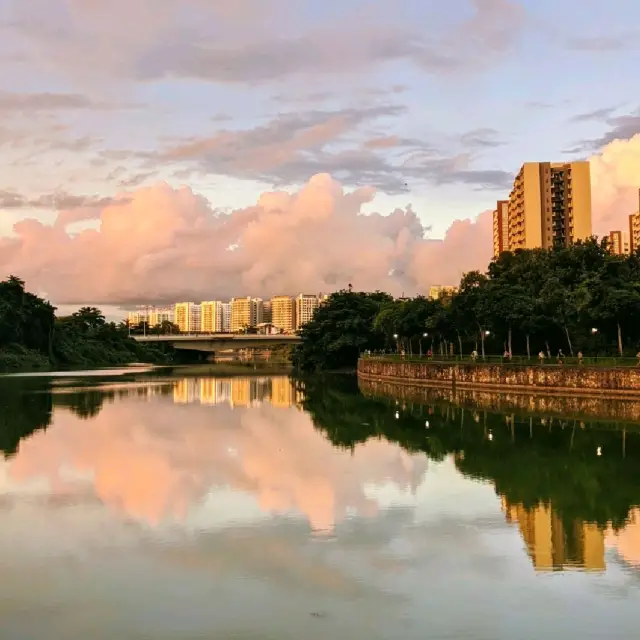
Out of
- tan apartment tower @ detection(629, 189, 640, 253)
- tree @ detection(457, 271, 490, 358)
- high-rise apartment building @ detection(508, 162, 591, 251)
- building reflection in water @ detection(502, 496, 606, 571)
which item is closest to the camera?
building reflection in water @ detection(502, 496, 606, 571)

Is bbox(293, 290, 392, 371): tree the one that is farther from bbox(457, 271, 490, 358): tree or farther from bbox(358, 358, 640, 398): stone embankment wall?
bbox(457, 271, 490, 358): tree

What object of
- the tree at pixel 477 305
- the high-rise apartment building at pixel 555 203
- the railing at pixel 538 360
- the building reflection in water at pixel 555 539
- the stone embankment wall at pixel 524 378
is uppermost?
the high-rise apartment building at pixel 555 203

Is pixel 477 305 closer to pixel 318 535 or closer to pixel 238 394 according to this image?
pixel 238 394

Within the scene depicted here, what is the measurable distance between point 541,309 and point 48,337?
62.3 m

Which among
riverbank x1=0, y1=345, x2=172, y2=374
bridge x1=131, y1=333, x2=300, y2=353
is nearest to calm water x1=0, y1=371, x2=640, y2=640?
riverbank x1=0, y1=345, x2=172, y2=374

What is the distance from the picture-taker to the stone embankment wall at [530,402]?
33.2 metres

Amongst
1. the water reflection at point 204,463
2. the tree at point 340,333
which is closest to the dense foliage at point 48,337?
the tree at point 340,333

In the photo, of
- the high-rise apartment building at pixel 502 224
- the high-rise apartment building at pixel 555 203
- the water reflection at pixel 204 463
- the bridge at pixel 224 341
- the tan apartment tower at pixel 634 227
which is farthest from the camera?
the tan apartment tower at pixel 634 227

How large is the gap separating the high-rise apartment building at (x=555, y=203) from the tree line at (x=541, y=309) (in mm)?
47582

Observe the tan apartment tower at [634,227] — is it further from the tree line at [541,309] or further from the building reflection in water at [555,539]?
the building reflection in water at [555,539]

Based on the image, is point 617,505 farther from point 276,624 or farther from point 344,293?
point 344,293

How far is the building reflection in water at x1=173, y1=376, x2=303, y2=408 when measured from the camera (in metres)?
42.8

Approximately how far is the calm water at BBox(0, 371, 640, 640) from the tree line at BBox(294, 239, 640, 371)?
18.6 m

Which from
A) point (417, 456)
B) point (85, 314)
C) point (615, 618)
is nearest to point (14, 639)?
point (615, 618)
